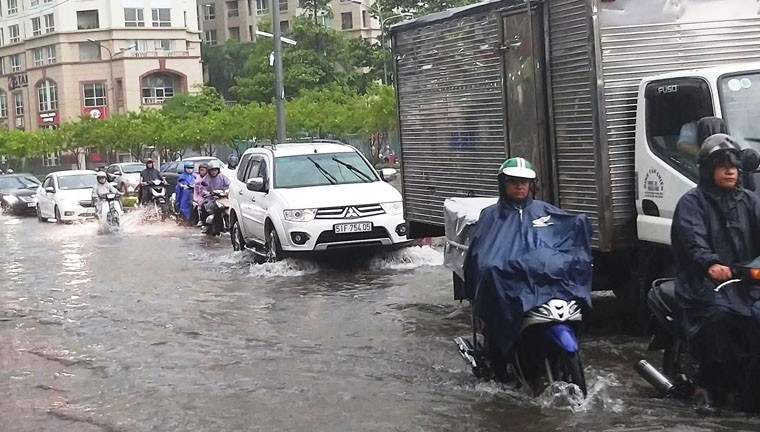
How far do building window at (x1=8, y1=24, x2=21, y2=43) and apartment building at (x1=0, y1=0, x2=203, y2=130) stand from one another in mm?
5697

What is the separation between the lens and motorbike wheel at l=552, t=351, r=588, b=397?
6.59m

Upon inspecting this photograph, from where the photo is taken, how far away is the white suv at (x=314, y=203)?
1416 centimetres

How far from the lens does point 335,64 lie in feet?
218

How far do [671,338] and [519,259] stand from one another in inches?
47.5

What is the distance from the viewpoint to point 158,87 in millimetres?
85375

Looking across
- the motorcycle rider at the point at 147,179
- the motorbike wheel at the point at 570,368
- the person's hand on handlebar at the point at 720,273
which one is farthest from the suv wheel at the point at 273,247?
the motorcycle rider at the point at 147,179

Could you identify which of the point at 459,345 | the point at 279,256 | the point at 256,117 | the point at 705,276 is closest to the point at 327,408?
the point at 459,345

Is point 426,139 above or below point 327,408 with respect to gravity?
above

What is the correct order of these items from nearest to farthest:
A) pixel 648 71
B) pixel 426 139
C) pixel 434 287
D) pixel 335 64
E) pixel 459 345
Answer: pixel 459 345 → pixel 648 71 → pixel 426 139 → pixel 434 287 → pixel 335 64

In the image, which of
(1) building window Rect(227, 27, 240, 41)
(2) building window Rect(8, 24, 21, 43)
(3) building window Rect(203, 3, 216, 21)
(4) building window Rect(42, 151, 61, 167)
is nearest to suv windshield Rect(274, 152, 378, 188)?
(4) building window Rect(42, 151, 61, 167)

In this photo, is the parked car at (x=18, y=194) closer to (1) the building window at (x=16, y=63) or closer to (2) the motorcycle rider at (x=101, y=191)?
(2) the motorcycle rider at (x=101, y=191)

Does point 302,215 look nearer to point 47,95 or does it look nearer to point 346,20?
point 47,95

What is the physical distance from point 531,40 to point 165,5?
79.8 metres

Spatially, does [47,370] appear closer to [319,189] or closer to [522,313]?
[522,313]
